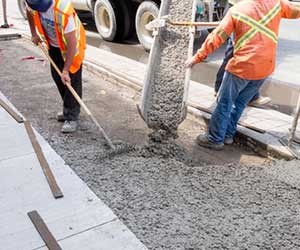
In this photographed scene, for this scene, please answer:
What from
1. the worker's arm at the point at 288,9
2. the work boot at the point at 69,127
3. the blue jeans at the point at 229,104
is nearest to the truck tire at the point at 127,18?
the work boot at the point at 69,127

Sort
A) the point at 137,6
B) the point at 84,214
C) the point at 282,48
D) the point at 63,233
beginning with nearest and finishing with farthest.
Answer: the point at 63,233, the point at 84,214, the point at 282,48, the point at 137,6

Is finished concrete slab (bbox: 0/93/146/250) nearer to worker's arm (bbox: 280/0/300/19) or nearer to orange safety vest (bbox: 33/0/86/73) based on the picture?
orange safety vest (bbox: 33/0/86/73)

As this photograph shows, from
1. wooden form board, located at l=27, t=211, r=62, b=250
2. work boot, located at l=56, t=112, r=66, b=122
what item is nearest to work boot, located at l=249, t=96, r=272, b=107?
work boot, located at l=56, t=112, r=66, b=122

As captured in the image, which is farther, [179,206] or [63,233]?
[179,206]

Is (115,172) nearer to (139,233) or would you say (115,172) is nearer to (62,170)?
(62,170)

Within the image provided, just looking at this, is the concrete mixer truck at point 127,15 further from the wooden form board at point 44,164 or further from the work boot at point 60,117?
the wooden form board at point 44,164

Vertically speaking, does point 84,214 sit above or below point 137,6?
below

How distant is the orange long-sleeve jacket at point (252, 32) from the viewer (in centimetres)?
388

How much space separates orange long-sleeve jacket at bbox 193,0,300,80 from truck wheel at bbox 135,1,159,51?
14.2 ft

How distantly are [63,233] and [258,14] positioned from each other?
261 centimetres

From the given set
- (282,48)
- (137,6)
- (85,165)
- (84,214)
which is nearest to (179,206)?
(84,214)

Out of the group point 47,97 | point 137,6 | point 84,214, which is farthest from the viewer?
point 137,6

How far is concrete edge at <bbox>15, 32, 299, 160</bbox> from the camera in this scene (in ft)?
13.9

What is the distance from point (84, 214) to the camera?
310 cm
